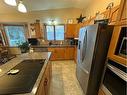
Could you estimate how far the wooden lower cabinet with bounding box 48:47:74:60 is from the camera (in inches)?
185

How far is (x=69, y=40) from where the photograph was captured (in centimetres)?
510

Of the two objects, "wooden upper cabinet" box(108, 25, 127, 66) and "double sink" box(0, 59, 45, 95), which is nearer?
"double sink" box(0, 59, 45, 95)

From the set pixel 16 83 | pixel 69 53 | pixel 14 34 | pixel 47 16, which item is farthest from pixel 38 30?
pixel 16 83

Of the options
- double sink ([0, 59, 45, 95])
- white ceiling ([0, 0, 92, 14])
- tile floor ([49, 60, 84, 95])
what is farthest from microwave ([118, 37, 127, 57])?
white ceiling ([0, 0, 92, 14])

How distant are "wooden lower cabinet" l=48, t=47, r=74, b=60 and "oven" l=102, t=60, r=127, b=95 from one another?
11.0 ft

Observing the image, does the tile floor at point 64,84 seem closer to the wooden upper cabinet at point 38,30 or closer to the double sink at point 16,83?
the double sink at point 16,83

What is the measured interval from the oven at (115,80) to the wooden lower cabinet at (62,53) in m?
3.36

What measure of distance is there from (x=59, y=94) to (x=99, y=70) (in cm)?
117

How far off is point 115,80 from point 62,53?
366 cm

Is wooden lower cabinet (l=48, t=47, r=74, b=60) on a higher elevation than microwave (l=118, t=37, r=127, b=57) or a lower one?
lower

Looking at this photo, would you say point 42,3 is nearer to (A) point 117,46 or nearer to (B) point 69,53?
(B) point 69,53

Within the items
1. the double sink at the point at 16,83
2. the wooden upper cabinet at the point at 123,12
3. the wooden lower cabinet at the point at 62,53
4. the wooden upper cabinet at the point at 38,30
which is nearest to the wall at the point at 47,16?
the wooden upper cabinet at the point at 38,30

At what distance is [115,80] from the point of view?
1.18m

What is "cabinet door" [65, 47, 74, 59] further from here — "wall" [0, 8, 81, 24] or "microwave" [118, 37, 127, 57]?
"microwave" [118, 37, 127, 57]
